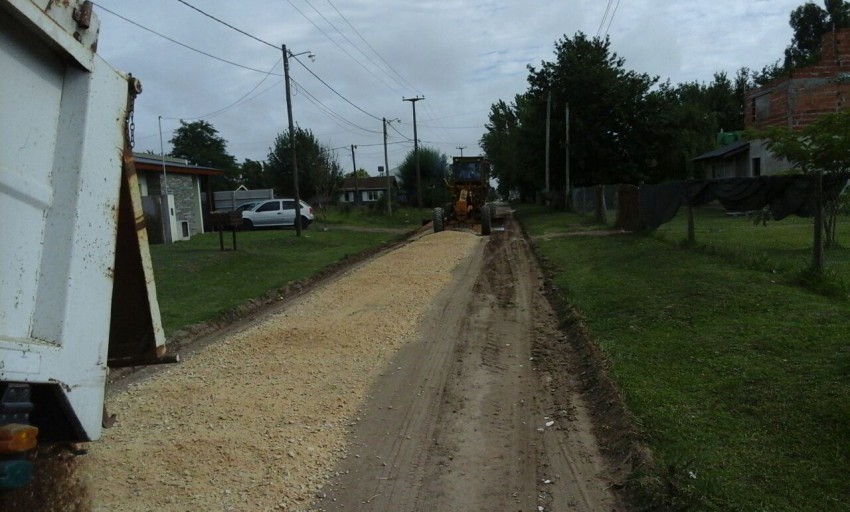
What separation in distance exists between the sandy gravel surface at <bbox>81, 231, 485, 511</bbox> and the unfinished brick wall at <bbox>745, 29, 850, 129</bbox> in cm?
2731

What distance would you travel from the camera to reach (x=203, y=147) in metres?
90.4

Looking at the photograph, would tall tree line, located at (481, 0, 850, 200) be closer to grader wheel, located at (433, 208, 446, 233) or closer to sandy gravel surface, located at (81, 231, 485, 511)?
grader wheel, located at (433, 208, 446, 233)

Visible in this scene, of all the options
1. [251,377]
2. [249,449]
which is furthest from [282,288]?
[249,449]

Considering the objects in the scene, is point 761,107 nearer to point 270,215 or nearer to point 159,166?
point 270,215

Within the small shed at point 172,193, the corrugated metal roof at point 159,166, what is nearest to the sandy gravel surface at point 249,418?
the small shed at point 172,193

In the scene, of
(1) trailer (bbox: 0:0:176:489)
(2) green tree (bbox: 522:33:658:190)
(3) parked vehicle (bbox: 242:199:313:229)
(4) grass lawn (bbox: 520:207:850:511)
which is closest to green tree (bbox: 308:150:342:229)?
(3) parked vehicle (bbox: 242:199:313:229)

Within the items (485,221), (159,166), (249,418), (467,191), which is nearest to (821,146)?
(249,418)

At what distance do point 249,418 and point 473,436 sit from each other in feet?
6.10

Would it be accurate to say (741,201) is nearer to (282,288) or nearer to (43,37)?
(282,288)

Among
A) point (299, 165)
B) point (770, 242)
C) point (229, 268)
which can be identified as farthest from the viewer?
point (299, 165)

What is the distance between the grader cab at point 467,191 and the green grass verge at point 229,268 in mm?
3281

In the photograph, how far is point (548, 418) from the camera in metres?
6.29

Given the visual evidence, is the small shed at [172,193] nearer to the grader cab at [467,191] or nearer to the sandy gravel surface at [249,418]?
the grader cab at [467,191]

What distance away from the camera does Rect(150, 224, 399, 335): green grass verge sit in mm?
12062
